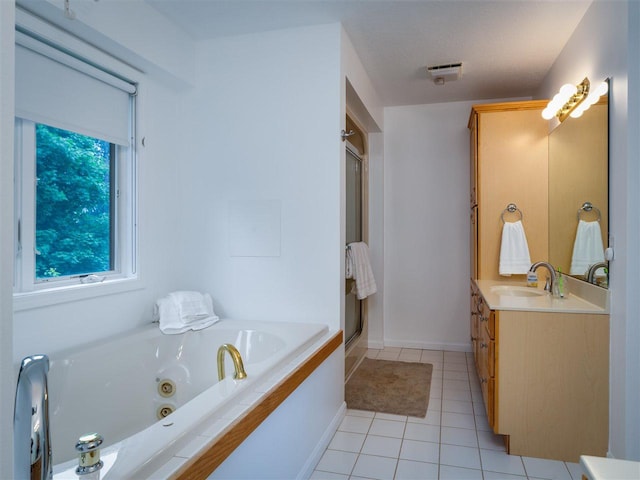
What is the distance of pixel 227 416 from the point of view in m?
1.37

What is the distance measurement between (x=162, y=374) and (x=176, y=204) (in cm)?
111

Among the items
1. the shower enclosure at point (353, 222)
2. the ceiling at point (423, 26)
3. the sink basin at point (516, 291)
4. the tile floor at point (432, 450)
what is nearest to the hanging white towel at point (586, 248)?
the sink basin at point (516, 291)

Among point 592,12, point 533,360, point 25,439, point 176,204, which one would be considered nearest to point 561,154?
point 592,12

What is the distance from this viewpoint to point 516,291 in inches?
114

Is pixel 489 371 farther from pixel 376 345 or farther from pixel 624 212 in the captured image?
pixel 376 345

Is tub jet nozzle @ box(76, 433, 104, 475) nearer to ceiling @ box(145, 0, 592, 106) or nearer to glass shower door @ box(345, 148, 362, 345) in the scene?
ceiling @ box(145, 0, 592, 106)

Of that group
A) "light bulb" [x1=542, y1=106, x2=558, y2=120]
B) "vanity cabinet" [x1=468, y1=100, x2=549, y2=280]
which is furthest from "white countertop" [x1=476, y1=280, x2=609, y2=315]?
"light bulb" [x1=542, y1=106, x2=558, y2=120]

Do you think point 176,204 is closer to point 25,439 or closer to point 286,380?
point 286,380

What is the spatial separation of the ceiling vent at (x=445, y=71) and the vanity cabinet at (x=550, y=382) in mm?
1904

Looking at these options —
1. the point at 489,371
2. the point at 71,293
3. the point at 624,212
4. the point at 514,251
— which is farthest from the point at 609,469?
the point at 514,251

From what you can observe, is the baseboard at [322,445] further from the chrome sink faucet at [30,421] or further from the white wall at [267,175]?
the chrome sink faucet at [30,421]

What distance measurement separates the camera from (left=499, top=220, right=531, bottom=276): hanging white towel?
3074mm

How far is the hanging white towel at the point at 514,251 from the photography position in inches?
121

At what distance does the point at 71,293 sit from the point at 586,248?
2.69 meters
